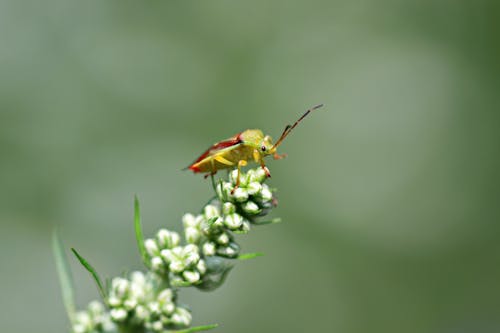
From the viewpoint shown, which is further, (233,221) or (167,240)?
(167,240)

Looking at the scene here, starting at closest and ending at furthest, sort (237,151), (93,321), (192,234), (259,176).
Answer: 1. (93,321)
2. (192,234)
3. (259,176)
4. (237,151)

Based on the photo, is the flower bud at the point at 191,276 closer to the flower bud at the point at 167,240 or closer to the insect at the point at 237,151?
the flower bud at the point at 167,240

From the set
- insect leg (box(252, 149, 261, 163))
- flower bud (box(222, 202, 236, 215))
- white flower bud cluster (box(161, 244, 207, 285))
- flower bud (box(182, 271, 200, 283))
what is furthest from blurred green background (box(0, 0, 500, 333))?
flower bud (box(222, 202, 236, 215))

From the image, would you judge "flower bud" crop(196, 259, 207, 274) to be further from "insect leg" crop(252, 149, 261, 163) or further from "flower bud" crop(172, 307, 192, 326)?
"insect leg" crop(252, 149, 261, 163)

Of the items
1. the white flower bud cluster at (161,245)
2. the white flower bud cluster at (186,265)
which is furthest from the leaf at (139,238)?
the white flower bud cluster at (186,265)

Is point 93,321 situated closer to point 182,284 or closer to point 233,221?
point 182,284

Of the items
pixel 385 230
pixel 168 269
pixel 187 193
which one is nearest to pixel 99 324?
pixel 168 269

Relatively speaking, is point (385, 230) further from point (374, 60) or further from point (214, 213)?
point (214, 213)

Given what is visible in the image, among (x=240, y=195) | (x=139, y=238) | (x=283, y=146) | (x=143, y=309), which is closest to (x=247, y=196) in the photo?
(x=240, y=195)
